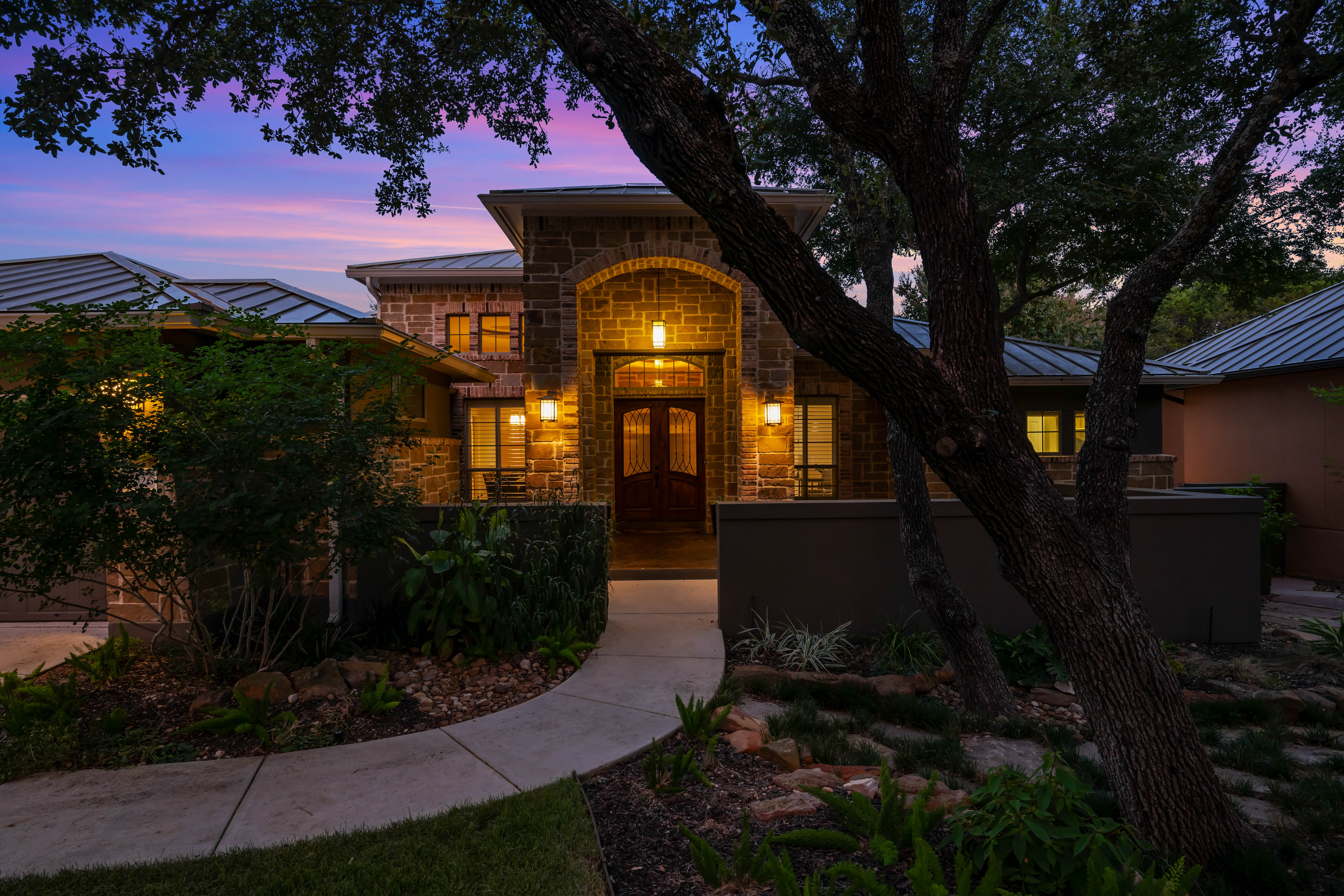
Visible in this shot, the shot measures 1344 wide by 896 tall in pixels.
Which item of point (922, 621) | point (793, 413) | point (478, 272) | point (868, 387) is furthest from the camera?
point (478, 272)

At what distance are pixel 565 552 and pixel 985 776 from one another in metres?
3.51

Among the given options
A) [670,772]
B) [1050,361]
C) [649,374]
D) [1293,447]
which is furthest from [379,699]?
[1293,447]

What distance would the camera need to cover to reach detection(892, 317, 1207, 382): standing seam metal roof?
1098 centimetres

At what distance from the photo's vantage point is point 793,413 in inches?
415

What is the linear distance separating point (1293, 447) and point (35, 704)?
644 inches

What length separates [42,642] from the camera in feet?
18.7

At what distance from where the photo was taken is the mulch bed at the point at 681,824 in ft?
8.59

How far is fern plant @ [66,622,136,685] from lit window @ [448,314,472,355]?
9578 millimetres

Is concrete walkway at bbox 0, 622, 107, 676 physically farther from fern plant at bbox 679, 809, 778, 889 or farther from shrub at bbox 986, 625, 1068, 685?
shrub at bbox 986, 625, 1068, 685

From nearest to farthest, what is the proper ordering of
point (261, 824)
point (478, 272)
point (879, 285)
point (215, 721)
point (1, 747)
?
1. point (261, 824)
2. point (1, 747)
3. point (215, 721)
4. point (879, 285)
5. point (478, 272)

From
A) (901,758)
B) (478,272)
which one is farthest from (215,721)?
(478,272)

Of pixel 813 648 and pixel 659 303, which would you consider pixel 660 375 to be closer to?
pixel 659 303

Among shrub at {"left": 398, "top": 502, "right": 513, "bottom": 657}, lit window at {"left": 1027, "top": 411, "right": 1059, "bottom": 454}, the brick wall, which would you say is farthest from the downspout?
lit window at {"left": 1027, "top": 411, "right": 1059, "bottom": 454}

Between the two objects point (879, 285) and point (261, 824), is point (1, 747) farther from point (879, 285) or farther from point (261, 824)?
point (879, 285)
